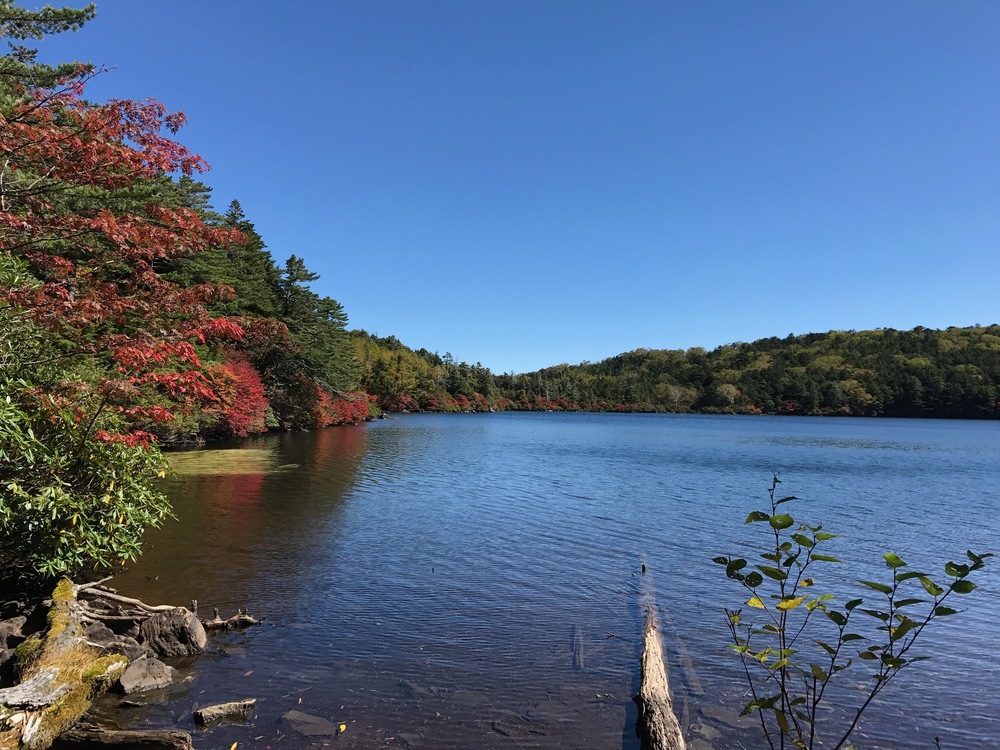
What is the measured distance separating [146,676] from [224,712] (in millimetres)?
1240

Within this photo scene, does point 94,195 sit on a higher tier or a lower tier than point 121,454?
higher

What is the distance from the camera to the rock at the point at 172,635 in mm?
6844

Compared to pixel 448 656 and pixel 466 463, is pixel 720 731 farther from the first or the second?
pixel 466 463

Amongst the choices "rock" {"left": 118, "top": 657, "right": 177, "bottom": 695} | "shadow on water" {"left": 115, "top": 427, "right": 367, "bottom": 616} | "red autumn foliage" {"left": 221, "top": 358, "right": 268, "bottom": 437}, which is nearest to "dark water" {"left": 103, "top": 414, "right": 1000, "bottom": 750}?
"shadow on water" {"left": 115, "top": 427, "right": 367, "bottom": 616}

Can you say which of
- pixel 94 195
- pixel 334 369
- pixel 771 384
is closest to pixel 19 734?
pixel 94 195

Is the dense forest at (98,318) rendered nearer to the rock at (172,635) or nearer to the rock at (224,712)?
the rock at (172,635)

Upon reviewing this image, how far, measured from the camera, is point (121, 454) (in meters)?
7.79

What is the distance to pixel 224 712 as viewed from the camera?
552cm

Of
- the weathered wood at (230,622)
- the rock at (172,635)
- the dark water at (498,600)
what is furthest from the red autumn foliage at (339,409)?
the rock at (172,635)

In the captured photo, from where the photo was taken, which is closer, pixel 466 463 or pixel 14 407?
pixel 14 407

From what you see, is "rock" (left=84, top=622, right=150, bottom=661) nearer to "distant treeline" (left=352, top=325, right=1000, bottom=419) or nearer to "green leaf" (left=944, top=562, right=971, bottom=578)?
"green leaf" (left=944, top=562, right=971, bottom=578)

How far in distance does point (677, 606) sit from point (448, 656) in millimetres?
4148

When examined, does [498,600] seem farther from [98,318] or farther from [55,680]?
[98,318]

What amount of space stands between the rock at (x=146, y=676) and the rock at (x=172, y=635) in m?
0.46
